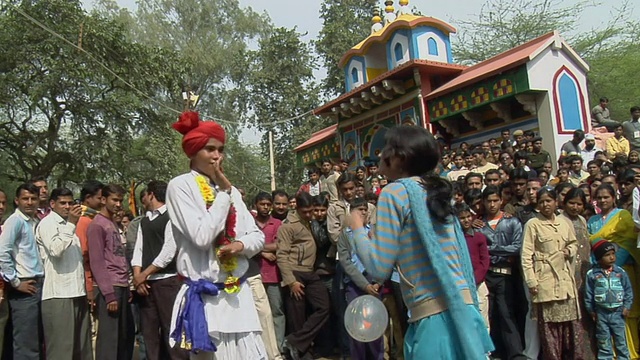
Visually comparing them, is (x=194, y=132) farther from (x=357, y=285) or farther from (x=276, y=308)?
(x=276, y=308)

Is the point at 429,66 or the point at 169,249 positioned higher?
the point at 429,66

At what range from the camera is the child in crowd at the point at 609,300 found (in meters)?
5.50

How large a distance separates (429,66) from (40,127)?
1436 centimetres

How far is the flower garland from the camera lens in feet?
9.59

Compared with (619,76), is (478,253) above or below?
below

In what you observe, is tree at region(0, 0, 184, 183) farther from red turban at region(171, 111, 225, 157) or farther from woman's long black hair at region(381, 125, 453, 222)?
woman's long black hair at region(381, 125, 453, 222)

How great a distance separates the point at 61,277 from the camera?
5332 mm

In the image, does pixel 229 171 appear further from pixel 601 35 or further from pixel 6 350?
pixel 6 350

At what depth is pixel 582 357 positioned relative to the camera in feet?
18.2

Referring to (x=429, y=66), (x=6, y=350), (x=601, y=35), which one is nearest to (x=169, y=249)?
(x=6, y=350)

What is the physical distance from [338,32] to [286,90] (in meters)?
3.62

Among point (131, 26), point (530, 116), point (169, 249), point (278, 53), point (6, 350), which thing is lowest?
point (6, 350)

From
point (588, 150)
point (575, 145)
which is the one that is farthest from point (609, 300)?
point (588, 150)

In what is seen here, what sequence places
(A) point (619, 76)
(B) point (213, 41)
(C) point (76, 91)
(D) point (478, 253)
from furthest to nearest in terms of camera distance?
(B) point (213, 41), (A) point (619, 76), (C) point (76, 91), (D) point (478, 253)
